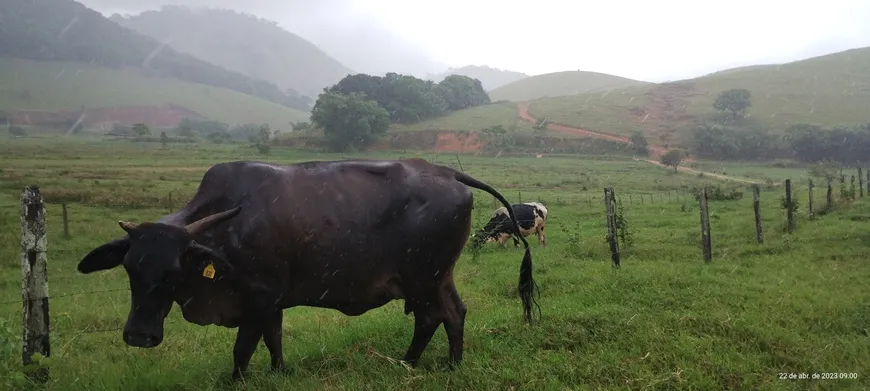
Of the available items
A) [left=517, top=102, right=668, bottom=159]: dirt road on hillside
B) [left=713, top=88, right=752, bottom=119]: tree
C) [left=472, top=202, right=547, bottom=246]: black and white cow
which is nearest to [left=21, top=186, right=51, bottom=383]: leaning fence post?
[left=472, top=202, right=547, bottom=246]: black and white cow

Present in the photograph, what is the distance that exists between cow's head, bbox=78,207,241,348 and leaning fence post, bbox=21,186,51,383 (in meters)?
0.94

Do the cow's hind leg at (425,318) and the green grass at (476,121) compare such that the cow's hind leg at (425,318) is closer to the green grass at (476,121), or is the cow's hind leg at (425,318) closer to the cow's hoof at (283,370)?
the cow's hoof at (283,370)

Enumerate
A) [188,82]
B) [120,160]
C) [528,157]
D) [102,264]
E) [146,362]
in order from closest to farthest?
[102,264] → [146,362] → [120,160] → [528,157] → [188,82]

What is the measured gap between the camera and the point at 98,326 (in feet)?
21.9

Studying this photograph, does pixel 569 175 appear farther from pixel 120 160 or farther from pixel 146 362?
pixel 146 362

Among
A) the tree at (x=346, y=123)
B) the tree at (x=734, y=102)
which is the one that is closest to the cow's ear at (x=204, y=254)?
the tree at (x=346, y=123)

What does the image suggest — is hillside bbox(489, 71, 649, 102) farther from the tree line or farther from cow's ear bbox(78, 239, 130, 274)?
cow's ear bbox(78, 239, 130, 274)

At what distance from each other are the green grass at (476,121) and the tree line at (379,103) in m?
2.04

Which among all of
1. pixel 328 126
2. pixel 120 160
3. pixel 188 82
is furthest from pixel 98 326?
pixel 188 82

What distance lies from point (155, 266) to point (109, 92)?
13750cm

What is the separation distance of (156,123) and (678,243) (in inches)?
4708

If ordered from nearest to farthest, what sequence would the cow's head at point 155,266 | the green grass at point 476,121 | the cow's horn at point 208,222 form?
the cow's head at point 155,266 < the cow's horn at point 208,222 < the green grass at point 476,121

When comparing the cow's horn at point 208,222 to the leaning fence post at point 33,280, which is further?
the leaning fence post at point 33,280

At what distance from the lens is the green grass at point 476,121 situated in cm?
6234
